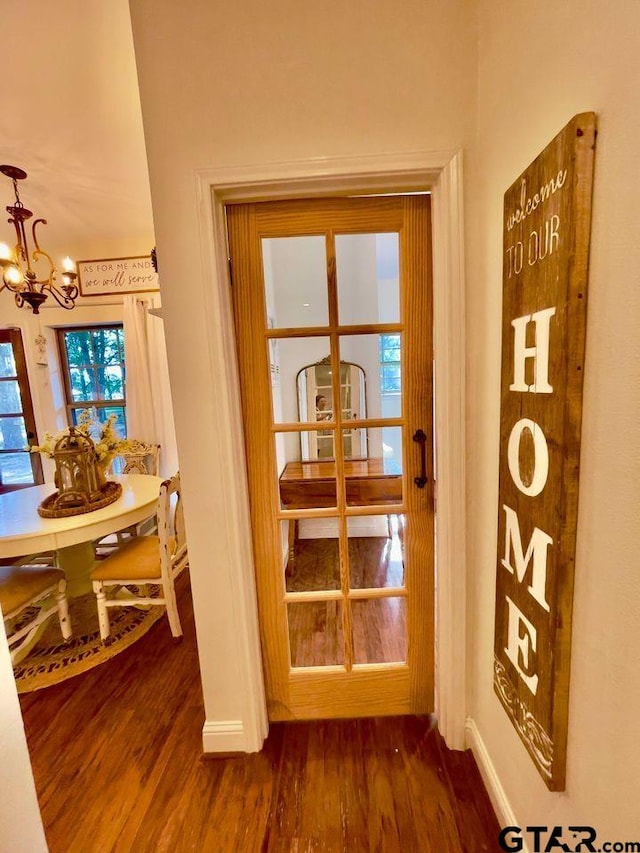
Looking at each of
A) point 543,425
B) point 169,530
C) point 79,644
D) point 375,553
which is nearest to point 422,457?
point 375,553

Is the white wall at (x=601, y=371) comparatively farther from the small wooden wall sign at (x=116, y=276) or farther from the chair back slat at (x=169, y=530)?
the small wooden wall sign at (x=116, y=276)

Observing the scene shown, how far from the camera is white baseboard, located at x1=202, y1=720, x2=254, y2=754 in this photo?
139 centimetres

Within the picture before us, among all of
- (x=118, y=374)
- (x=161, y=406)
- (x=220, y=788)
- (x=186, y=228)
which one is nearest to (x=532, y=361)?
(x=186, y=228)

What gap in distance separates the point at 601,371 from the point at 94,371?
399 centimetres

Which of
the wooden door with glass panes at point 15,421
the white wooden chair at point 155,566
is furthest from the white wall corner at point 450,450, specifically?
the wooden door with glass panes at point 15,421

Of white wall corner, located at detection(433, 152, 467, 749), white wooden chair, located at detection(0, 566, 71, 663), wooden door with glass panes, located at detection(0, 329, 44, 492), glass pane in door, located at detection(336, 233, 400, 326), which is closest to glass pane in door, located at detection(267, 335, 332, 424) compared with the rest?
glass pane in door, located at detection(336, 233, 400, 326)

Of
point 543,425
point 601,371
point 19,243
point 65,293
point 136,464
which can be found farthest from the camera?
point 136,464

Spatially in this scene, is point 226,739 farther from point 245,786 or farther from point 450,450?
point 450,450

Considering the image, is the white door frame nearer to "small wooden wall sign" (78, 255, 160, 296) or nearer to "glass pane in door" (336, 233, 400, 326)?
"glass pane in door" (336, 233, 400, 326)

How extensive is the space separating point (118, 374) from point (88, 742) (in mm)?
2923

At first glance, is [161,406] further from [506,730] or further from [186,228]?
[506,730]

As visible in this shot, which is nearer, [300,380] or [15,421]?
[300,380]

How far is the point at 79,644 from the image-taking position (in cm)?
209

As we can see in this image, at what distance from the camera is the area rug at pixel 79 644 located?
6.12ft
